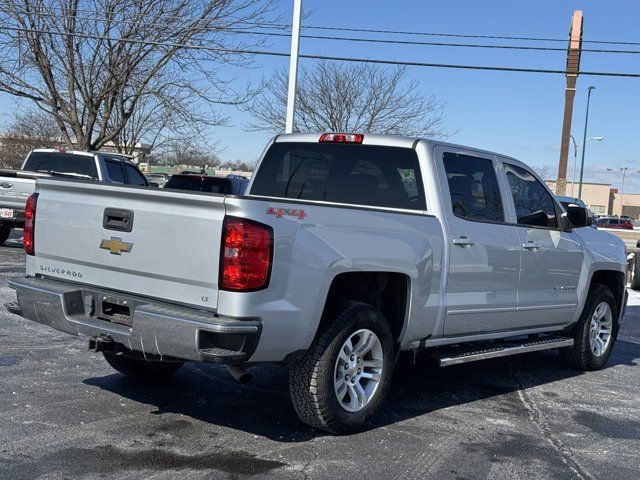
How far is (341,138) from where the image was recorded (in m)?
6.34

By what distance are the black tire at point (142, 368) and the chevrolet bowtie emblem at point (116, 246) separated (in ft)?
4.47

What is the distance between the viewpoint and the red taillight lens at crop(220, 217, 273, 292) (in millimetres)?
4344

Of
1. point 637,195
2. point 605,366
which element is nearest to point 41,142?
point 605,366

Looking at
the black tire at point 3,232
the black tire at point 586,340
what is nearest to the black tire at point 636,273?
the black tire at point 586,340

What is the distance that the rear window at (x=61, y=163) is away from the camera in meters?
A: 15.0

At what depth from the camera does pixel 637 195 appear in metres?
112

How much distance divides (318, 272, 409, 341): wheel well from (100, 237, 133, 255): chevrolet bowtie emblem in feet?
4.22

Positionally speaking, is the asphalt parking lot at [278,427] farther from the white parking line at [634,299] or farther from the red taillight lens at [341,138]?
the white parking line at [634,299]

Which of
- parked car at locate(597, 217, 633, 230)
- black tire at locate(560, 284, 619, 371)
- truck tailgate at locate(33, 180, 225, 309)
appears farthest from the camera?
parked car at locate(597, 217, 633, 230)

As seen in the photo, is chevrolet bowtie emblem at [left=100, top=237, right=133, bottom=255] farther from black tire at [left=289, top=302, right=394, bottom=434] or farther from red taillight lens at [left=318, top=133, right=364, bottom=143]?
red taillight lens at [left=318, top=133, right=364, bottom=143]

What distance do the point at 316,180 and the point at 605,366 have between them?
3983mm

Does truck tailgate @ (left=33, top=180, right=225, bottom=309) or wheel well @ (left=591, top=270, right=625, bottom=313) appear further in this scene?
wheel well @ (left=591, top=270, right=625, bottom=313)

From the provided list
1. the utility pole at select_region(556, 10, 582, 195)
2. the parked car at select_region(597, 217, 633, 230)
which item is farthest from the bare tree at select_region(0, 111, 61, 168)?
A: the parked car at select_region(597, 217, 633, 230)

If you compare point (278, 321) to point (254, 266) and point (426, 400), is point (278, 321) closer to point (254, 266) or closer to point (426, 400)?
point (254, 266)
